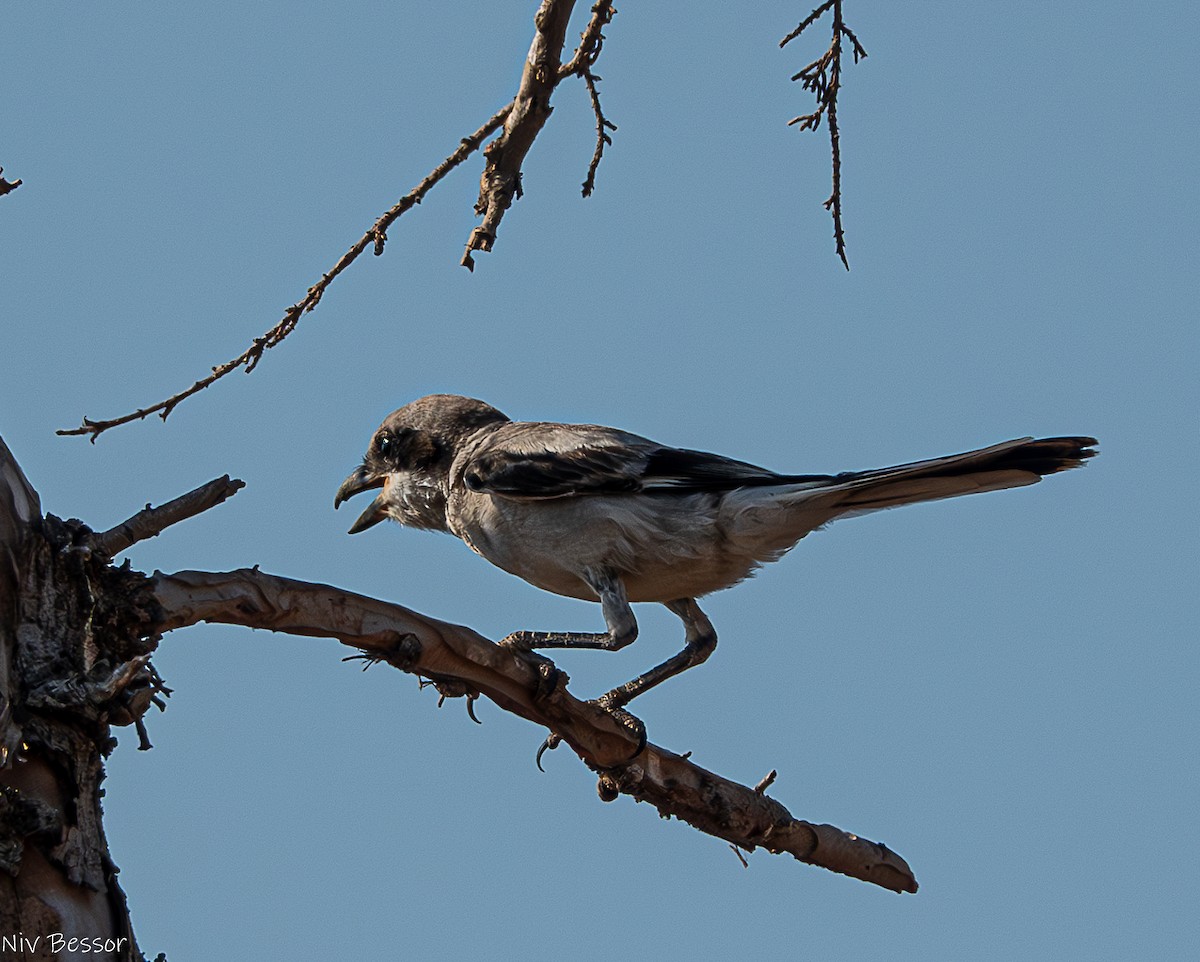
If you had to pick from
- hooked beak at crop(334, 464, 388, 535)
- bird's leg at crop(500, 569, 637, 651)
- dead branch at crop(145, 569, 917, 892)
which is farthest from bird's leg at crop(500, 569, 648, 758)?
hooked beak at crop(334, 464, 388, 535)

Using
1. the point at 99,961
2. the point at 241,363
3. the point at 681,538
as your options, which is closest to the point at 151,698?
the point at 99,961

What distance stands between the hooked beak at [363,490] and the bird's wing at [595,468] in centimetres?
80

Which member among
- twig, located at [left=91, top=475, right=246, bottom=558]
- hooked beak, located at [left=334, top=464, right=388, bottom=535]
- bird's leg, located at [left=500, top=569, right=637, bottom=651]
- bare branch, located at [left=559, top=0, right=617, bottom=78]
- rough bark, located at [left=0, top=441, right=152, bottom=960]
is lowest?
rough bark, located at [left=0, top=441, right=152, bottom=960]

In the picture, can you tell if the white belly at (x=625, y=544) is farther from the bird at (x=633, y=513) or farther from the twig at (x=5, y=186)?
the twig at (x=5, y=186)

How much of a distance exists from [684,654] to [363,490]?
2.13 meters

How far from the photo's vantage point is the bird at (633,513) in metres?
6.42

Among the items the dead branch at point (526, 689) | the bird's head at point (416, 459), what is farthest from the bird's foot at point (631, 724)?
the bird's head at point (416, 459)

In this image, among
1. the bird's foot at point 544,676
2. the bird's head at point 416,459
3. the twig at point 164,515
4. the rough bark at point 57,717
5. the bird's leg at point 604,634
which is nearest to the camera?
the rough bark at point 57,717

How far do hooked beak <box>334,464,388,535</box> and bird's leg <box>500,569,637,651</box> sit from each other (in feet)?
5.36

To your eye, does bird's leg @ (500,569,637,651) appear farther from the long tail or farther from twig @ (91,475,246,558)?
Result: twig @ (91,475,246,558)

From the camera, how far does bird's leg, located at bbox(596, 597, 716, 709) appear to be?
21.3 feet

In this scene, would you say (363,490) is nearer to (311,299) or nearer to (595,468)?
(595,468)

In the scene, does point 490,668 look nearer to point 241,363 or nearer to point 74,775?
point 241,363

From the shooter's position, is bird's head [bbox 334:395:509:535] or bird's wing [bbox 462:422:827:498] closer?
bird's wing [bbox 462:422:827:498]
